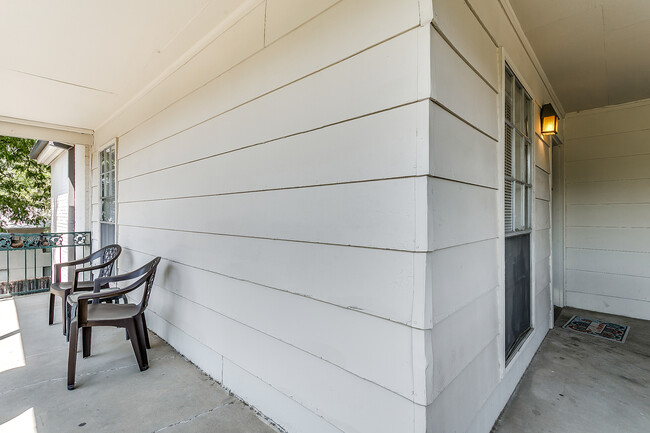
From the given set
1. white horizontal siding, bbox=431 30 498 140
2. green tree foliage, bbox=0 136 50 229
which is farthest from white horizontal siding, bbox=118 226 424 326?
green tree foliage, bbox=0 136 50 229

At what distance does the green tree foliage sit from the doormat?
1405 centimetres

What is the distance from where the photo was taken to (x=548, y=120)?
9.23 feet

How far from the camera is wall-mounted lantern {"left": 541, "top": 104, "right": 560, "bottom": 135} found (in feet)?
9.20

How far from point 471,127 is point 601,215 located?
3600 millimetres

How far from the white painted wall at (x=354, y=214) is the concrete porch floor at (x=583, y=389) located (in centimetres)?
16

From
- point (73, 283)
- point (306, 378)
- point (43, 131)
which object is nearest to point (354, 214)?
point (306, 378)

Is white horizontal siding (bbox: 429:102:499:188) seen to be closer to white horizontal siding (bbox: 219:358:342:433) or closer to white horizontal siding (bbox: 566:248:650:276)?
white horizontal siding (bbox: 219:358:342:433)

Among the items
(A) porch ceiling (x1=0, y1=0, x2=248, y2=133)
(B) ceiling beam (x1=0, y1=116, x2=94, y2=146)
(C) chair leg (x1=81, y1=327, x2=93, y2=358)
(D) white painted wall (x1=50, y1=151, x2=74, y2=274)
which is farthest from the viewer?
(D) white painted wall (x1=50, y1=151, x2=74, y2=274)

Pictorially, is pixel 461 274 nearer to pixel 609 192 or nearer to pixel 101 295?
pixel 101 295

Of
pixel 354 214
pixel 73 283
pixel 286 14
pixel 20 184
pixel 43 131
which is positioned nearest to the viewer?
pixel 354 214

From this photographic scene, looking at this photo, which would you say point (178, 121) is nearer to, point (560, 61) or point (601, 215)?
point (560, 61)

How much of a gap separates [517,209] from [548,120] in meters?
1.13

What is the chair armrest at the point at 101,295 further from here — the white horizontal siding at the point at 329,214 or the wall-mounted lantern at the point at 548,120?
the wall-mounted lantern at the point at 548,120

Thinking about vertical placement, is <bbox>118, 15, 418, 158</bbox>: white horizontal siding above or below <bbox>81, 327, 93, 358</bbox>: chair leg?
above
